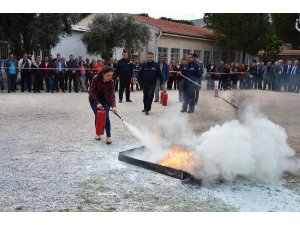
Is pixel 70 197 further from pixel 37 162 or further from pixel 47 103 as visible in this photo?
pixel 47 103

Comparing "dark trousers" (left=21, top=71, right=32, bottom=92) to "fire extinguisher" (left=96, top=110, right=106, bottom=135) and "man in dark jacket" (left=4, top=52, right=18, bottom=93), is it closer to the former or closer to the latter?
"man in dark jacket" (left=4, top=52, right=18, bottom=93)

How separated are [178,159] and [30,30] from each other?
1545cm

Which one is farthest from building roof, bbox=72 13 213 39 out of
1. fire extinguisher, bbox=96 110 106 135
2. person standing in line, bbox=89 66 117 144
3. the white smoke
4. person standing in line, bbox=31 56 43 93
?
the white smoke

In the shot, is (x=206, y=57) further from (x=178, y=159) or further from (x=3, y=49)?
(x=178, y=159)

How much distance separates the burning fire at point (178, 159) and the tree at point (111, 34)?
822 inches

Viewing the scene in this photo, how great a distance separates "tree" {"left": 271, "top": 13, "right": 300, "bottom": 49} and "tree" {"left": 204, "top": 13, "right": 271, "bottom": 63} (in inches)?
52.8

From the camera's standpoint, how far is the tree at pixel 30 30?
18.5m

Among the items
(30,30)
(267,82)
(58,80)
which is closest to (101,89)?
(58,80)

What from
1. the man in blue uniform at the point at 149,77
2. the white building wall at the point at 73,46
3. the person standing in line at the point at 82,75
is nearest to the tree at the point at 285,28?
the white building wall at the point at 73,46

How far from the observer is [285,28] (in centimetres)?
3534

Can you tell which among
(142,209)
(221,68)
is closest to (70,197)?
(142,209)

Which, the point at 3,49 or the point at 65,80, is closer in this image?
the point at 65,80

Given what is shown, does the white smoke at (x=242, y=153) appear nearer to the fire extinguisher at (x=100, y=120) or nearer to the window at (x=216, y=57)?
the fire extinguisher at (x=100, y=120)

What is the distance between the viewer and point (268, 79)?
2153 cm
